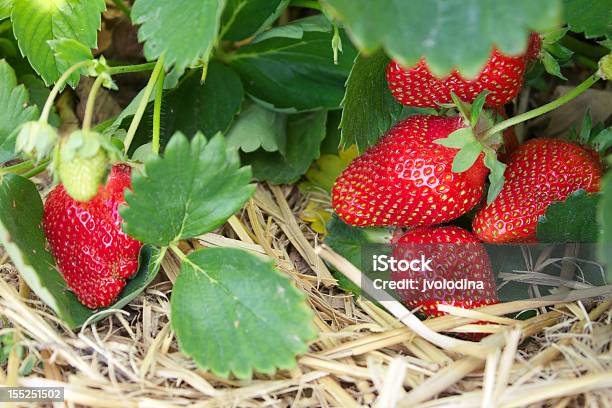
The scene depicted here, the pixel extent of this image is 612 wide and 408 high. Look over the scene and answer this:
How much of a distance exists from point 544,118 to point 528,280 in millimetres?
423

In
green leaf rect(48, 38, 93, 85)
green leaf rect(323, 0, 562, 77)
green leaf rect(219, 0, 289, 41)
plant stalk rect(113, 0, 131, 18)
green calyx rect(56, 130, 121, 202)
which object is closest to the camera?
green leaf rect(323, 0, 562, 77)

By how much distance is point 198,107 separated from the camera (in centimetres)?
122

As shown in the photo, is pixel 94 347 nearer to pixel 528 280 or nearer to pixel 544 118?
pixel 528 280

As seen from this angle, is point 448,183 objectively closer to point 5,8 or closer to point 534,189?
point 534,189

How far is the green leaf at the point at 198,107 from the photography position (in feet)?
3.98

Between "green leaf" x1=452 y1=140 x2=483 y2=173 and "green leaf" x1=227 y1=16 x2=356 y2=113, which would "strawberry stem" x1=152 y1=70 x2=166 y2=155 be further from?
"green leaf" x1=452 y1=140 x2=483 y2=173

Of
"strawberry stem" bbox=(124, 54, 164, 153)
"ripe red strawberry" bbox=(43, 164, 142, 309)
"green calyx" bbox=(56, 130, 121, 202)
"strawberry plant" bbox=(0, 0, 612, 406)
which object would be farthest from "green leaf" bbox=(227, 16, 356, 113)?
"green calyx" bbox=(56, 130, 121, 202)

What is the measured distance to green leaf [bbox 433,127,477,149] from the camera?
3.20ft

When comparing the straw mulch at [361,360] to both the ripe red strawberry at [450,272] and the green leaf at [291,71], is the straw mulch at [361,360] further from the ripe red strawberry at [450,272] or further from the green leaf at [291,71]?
the green leaf at [291,71]

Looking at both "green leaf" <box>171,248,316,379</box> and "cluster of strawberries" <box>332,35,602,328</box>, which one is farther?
"cluster of strawberries" <box>332,35,602,328</box>

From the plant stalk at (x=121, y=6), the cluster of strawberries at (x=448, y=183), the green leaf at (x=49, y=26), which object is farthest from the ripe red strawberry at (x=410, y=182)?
the plant stalk at (x=121, y=6)

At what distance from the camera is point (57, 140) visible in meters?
0.84

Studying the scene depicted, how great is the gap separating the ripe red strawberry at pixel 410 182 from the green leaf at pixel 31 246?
15.5 inches

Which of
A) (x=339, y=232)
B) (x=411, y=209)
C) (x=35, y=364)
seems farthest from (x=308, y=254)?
(x=35, y=364)
